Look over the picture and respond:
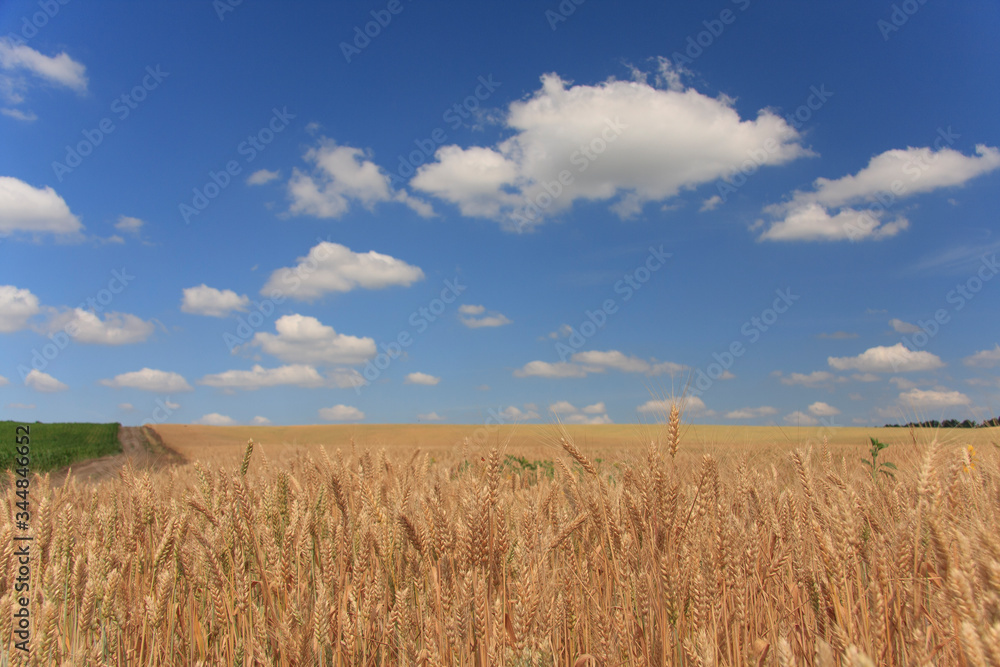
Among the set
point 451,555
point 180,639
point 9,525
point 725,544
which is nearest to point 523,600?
point 451,555

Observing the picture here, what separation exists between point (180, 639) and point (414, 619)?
1.13 metres

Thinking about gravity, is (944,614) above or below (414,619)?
A: above

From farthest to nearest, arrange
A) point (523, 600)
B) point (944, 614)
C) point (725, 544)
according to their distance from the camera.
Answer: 1. point (725, 544)
2. point (944, 614)
3. point (523, 600)

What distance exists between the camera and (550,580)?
8.28 feet

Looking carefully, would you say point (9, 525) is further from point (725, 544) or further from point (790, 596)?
point (790, 596)

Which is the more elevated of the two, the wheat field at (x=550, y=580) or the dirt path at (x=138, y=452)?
the wheat field at (x=550, y=580)

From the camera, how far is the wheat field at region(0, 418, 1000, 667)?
1.85 m

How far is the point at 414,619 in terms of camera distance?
2.66 metres

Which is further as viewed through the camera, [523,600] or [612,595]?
[612,595]

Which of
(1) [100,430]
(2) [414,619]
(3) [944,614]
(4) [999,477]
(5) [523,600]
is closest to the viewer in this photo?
(5) [523,600]

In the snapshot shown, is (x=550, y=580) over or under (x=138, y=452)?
over

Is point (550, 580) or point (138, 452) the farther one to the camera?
point (138, 452)

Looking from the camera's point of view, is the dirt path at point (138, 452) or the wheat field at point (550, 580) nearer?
the wheat field at point (550, 580)

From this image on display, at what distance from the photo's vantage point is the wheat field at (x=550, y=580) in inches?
72.9
